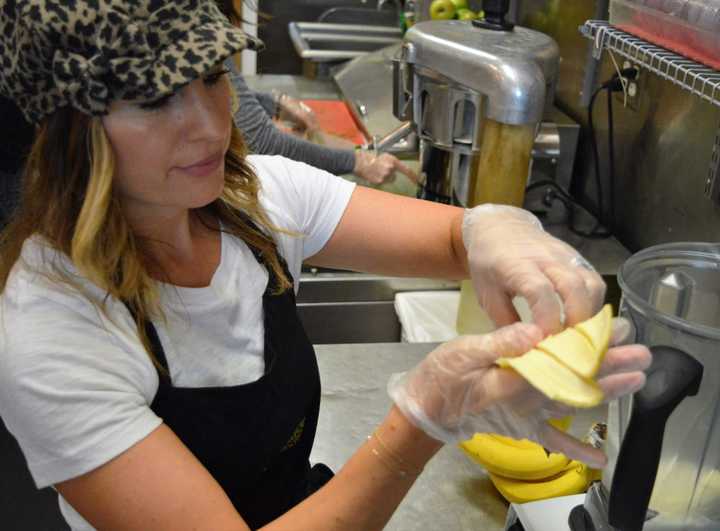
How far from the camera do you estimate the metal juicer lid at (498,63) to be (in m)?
1.36

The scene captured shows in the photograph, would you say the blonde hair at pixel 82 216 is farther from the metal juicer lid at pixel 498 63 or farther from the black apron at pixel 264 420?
the metal juicer lid at pixel 498 63

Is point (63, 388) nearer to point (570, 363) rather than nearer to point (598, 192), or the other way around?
point (570, 363)

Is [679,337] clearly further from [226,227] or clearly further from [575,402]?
[226,227]

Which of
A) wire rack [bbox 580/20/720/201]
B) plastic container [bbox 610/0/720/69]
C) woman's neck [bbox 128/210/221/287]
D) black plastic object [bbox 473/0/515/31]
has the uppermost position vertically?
plastic container [bbox 610/0/720/69]

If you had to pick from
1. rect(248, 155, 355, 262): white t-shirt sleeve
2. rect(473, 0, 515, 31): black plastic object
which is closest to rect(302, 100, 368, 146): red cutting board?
rect(473, 0, 515, 31): black plastic object

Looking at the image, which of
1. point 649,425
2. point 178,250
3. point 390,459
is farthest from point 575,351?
point 178,250

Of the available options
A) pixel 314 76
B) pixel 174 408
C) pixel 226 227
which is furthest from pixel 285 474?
pixel 314 76

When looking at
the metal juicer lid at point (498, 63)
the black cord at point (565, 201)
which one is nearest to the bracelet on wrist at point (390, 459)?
the metal juicer lid at point (498, 63)

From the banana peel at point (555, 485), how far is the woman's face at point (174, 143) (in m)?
0.57

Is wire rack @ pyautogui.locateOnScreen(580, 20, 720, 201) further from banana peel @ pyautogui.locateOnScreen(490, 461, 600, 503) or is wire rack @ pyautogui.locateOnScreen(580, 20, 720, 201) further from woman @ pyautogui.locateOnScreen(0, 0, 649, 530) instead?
banana peel @ pyautogui.locateOnScreen(490, 461, 600, 503)

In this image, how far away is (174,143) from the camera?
814 millimetres

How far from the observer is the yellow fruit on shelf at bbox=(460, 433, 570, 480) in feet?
3.36

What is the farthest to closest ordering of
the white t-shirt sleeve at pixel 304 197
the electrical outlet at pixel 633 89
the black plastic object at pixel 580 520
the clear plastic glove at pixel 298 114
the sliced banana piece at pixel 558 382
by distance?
1. the clear plastic glove at pixel 298 114
2. the electrical outlet at pixel 633 89
3. the white t-shirt sleeve at pixel 304 197
4. the black plastic object at pixel 580 520
5. the sliced banana piece at pixel 558 382

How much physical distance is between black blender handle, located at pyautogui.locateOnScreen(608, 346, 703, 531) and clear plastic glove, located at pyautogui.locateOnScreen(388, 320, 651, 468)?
0.08ft
